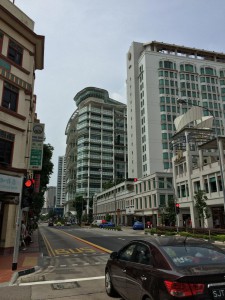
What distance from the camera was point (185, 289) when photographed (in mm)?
4195

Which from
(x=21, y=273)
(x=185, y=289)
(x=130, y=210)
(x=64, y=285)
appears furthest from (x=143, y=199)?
(x=185, y=289)

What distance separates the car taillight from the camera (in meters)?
4.17

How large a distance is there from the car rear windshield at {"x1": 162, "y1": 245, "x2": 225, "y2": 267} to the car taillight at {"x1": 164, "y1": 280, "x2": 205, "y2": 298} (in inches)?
20.2

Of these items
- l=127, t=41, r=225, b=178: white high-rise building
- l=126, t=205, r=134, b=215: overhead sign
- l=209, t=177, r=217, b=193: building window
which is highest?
l=127, t=41, r=225, b=178: white high-rise building

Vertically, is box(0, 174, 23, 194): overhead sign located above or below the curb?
above

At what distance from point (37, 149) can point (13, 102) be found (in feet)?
11.0

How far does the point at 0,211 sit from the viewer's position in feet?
55.9

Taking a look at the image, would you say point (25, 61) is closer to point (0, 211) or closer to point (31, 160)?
point (31, 160)

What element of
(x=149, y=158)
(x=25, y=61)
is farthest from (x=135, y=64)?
(x=25, y=61)

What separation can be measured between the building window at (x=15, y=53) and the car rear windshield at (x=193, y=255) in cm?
1729

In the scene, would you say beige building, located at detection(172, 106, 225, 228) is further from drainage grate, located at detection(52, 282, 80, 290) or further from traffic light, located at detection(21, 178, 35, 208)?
drainage grate, located at detection(52, 282, 80, 290)

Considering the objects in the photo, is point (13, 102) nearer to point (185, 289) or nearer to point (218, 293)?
point (185, 289)

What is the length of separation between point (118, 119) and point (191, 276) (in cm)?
13185

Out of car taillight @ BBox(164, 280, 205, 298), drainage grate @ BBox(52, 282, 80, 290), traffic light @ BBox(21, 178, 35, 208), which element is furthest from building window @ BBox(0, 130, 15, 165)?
car taillight @ BBox(164, 280, 205, 298)
